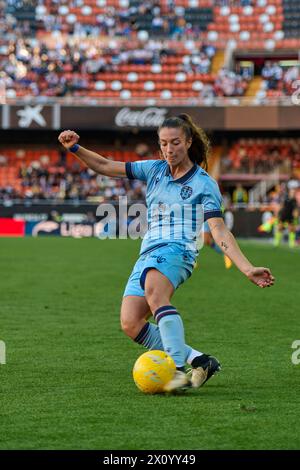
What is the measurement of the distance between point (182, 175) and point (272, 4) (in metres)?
42.2

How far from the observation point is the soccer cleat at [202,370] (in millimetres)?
6769

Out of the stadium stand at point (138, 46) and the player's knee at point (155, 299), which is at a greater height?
the stadium stand at point (138, 46)

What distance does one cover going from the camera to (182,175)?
22.2ft

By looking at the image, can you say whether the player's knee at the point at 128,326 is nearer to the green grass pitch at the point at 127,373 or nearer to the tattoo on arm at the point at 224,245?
the green grass pitch at the point at 127,373

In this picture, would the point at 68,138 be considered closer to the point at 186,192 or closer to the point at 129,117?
the point at 186,192

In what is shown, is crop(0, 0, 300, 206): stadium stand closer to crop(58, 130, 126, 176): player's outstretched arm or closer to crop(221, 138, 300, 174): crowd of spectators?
crop(221, 138, 300, 174): crowd of spectators

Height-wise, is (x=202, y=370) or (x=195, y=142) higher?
(x=195, y=142)

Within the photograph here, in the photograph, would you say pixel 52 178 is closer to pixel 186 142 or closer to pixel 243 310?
pixel 243 310

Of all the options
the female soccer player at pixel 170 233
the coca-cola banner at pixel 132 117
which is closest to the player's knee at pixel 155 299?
the female soccer player at pixel 170 233

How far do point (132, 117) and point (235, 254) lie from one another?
3674 cm

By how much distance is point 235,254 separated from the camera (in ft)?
21.1

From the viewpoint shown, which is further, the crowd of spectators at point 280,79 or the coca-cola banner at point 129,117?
the crowd of spectators at point 280,79

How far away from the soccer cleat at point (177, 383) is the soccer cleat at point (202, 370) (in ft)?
0.56

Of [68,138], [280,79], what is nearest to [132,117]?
[280,79]
